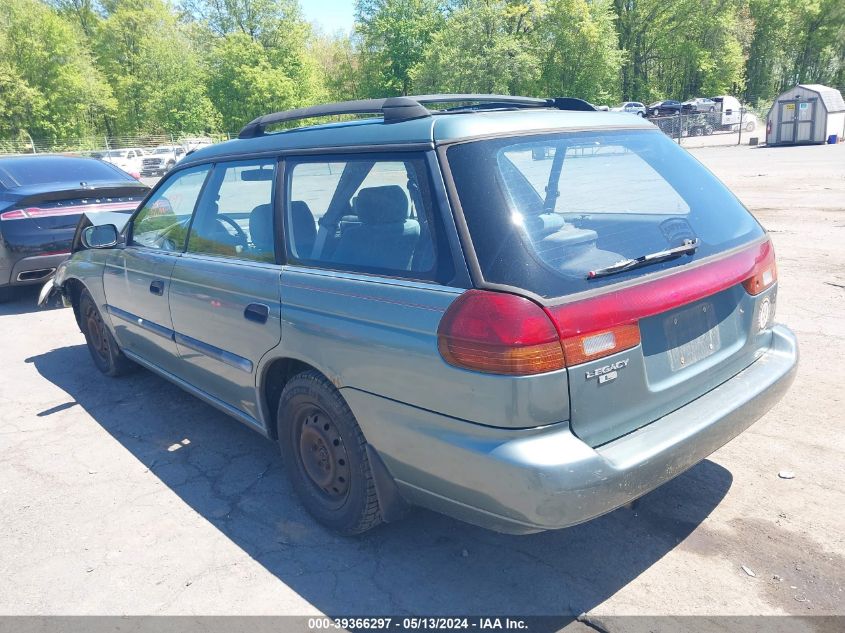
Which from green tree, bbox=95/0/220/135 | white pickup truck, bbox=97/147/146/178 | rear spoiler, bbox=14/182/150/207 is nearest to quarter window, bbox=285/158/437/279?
rear spoiler, bbox=14/182/150/207

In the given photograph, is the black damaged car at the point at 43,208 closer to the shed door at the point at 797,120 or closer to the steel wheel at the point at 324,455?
the steel wheel at the point at 324,455

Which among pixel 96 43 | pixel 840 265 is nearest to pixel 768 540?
pixel 840 265

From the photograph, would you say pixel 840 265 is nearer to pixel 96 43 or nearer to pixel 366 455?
pixel 366 455

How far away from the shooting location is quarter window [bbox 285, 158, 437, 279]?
2.55m

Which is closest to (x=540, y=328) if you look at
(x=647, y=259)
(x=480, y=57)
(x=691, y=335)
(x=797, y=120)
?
(x=647, y=259)

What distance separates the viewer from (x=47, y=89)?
49125 millimetres

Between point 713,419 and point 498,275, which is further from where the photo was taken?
point 713,419

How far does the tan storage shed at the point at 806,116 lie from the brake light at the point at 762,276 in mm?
30647

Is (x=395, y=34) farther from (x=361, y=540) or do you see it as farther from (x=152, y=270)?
(x=361, y=540)

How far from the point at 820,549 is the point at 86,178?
8612 millimetres

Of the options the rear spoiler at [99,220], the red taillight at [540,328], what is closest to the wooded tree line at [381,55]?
the rear spoiler at [99,220]

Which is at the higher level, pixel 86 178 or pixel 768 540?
pixel 86 178

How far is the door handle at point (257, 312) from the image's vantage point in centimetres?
314

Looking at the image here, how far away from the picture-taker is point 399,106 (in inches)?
109
